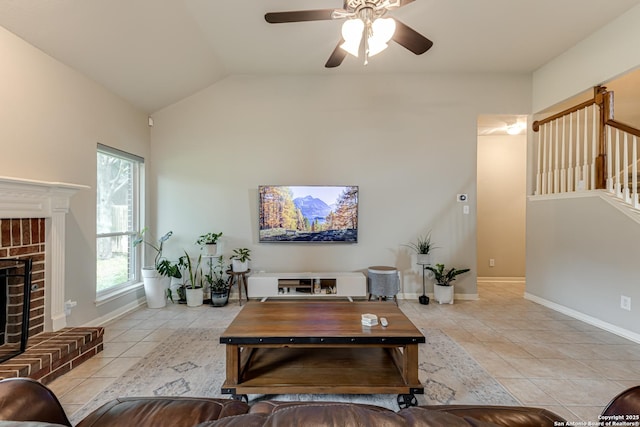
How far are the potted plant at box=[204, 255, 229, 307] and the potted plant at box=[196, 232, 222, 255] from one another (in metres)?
0.25

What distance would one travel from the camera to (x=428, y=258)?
4.33 meters

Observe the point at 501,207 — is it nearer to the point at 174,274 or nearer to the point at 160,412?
the point at 174,274

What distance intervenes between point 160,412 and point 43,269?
8.18ft

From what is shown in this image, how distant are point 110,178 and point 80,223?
82 cm

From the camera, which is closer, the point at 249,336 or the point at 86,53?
the point at 249,336

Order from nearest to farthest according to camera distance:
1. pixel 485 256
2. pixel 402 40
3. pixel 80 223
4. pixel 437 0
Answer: pixel 402 40 → pixel 437 0 → pixel 80 223 → pixel 485 256

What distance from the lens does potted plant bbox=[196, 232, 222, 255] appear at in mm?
4184

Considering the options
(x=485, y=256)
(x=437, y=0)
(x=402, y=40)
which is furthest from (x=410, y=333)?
(x=485, y=256)

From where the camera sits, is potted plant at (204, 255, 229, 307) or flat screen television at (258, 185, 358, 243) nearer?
potted plant at (204, 255, 229, 307)

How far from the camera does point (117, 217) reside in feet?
12.8

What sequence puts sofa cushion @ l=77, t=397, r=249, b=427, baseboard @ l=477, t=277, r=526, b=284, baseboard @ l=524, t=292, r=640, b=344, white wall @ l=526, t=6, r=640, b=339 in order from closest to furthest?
sofa cushion @ l=77, t=397, r=249, b=427 < baseboard @ l=524, t=292, r=640, b=344 < white wall @ l=526, t=6, r=640, b=339 < baseboard @ l=477, t=277, r=526, b=284

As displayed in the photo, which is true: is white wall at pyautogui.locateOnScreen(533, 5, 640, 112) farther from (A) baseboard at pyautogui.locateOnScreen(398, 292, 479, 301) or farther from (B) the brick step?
(B) the brick step

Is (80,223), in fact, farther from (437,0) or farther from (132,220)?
(437,0)

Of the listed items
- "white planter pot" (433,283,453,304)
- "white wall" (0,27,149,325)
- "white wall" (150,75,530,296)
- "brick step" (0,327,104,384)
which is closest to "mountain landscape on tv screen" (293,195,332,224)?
"white wall" (150,75,530,296)
